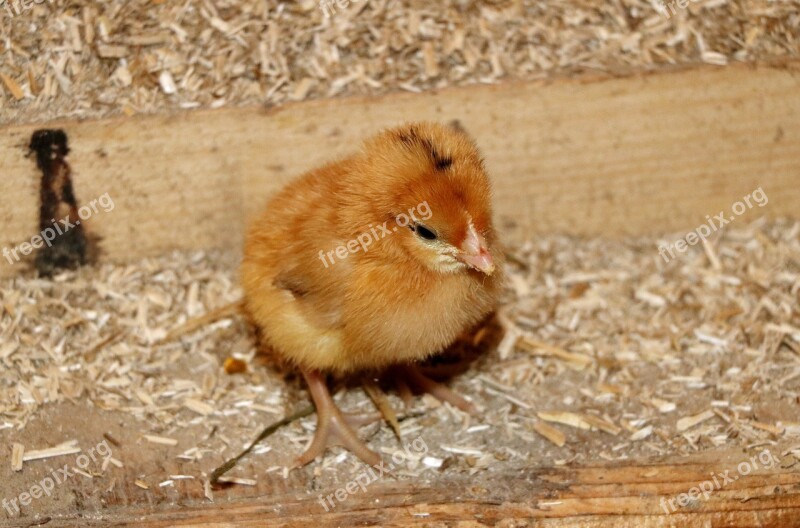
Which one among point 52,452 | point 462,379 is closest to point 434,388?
point 462,379

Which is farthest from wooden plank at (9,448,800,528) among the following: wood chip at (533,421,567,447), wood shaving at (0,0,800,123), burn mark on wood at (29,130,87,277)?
wood shaving at (0,0,800,123)

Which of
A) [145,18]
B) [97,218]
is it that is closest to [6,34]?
[145,18]

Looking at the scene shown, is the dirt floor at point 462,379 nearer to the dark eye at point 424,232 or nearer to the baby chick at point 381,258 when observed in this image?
the baby chick at point 381,258

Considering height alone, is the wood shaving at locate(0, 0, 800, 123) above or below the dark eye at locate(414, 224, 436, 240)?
above

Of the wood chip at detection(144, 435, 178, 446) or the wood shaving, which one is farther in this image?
the wood shaving

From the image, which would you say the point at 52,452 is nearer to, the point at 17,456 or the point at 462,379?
the point at 17,456

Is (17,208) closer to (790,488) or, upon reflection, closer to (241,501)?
(241,501)

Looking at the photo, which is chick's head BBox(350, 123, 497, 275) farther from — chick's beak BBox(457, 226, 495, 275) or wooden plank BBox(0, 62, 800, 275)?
wooden plank BBox(0, 62, 800, 275)

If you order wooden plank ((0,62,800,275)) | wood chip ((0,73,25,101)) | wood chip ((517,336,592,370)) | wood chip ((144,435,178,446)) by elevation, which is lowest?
wood chip ((517,336,592,370))
